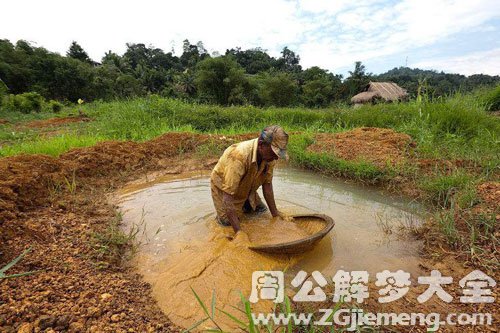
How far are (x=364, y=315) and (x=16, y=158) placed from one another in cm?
454

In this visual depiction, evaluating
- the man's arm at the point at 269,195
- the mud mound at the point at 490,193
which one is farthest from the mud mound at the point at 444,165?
the man's arm at the point at 269,195

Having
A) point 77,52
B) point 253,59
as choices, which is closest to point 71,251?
point 77,52

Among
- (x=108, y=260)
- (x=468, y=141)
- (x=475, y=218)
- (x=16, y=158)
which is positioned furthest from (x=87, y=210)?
(x=468, y=141)

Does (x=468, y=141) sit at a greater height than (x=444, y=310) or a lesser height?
greater

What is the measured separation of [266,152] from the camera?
2729mm

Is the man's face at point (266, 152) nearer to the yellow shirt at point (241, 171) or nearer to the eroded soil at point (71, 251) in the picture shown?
the yellow shirt at point (241, 171)

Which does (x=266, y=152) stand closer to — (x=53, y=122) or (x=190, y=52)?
(x=53, y=122)

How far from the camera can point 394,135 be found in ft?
20.0

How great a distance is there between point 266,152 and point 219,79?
1240 inches

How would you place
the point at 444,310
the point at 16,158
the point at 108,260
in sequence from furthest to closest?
the point at 16,158, the point at 108,260, the point at 444,310

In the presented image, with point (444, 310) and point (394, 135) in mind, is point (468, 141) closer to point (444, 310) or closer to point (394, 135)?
point (394, 135)

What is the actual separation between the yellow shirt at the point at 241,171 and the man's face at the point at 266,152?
0.07m

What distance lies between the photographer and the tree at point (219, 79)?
31.7m

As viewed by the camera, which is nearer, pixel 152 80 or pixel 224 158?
pixel 224 158
